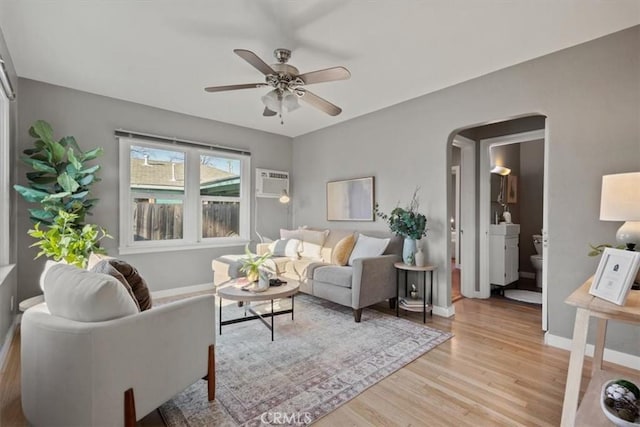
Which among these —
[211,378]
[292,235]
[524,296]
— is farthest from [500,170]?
[211,378]

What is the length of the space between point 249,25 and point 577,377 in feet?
9.53

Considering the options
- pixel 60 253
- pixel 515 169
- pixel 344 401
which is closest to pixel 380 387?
pixel 344 401

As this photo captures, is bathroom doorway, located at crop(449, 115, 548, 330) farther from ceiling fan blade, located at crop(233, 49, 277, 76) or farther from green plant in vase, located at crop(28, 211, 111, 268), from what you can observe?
green plant in vase, located at crop(28, 211, 111, 268)

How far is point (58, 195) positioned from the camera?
2.89 m

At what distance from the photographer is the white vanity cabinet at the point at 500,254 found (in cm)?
424

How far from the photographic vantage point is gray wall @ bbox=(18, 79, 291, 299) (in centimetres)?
325

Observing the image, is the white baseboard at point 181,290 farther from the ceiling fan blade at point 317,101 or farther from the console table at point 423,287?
the ceiling fan blade at point 317,101

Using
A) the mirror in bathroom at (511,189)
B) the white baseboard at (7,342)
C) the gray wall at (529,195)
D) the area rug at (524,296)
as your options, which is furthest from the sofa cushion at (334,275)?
the gray wall at (529,195)

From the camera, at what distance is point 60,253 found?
2779 millimetres

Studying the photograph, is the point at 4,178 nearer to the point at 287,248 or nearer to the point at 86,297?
the point at 86,297

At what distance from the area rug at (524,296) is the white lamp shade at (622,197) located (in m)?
2.60

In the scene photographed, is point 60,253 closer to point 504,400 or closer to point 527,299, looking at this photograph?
point 504,400

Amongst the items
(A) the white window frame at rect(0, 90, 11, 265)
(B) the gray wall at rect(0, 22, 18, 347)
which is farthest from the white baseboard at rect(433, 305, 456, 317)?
(A) the white window frame at rect(0, 90, 11, 265)

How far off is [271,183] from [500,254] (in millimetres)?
3734
